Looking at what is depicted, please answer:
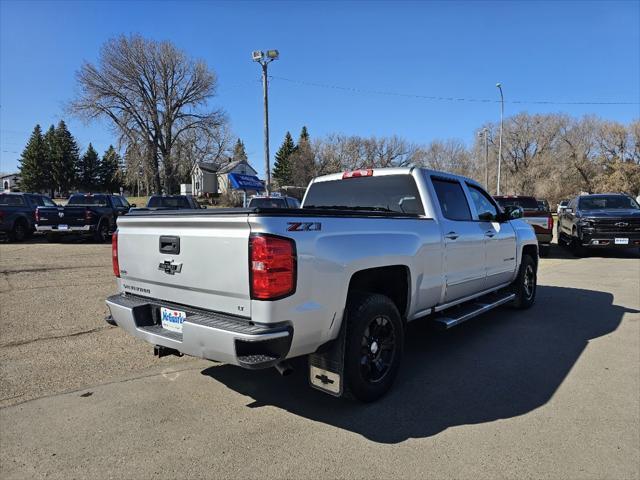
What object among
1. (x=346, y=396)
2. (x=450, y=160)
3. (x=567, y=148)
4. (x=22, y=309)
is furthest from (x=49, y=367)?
(x=450, y=160)

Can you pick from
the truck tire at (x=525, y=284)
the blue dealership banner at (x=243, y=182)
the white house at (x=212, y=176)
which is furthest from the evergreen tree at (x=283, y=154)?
the truck tire at (x=525, y=284)

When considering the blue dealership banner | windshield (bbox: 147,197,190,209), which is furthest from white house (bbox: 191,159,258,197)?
windshield (bbox: 147,197,190,209)

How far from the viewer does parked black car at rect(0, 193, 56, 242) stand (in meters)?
15.1

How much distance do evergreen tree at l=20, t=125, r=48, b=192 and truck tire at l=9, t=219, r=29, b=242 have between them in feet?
232

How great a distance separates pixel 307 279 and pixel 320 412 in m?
1.28

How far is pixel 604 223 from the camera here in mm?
12820

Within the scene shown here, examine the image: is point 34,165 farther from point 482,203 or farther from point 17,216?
point 482,203

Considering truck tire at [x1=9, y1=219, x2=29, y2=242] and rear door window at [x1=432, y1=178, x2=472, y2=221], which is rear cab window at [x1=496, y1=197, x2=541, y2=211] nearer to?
rear door window at [x1=432, y1=178, x2=472, y2=221]

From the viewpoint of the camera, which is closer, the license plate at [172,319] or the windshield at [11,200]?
the license plate at [172,319]

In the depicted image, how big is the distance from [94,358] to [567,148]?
66.0m

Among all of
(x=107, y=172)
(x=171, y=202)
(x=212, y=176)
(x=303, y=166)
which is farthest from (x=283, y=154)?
(x=171, y=202)

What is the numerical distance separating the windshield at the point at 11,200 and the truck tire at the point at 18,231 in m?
0.62

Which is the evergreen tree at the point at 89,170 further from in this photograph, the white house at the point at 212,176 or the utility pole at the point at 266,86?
the utility pole at the point at 266,86

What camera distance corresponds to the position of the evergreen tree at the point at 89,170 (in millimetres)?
82262
